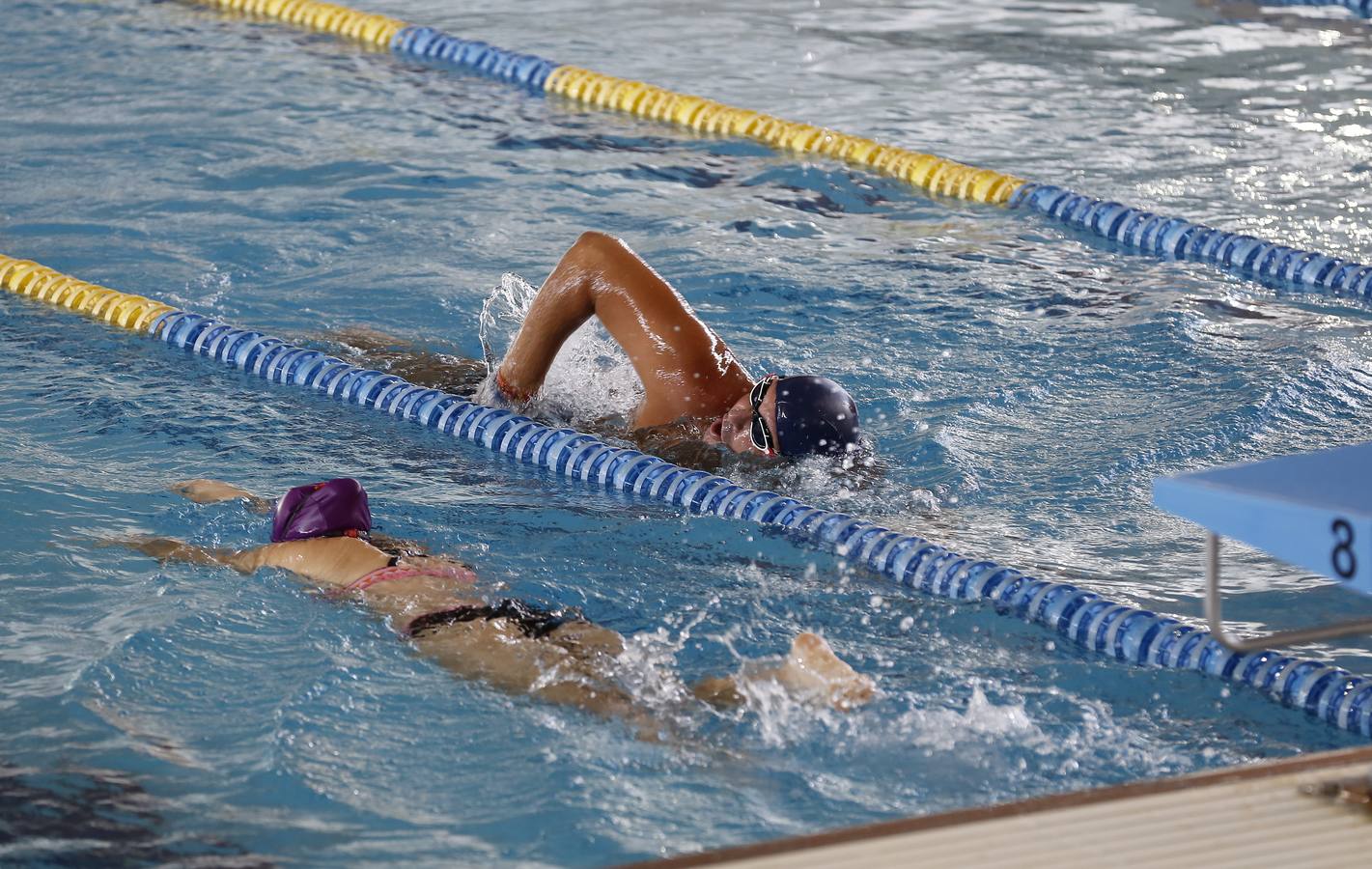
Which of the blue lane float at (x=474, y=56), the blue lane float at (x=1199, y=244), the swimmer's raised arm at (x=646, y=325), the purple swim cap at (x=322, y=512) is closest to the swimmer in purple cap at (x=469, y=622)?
the purple swim cap at (x=322, y=512)

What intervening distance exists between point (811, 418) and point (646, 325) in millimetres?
572

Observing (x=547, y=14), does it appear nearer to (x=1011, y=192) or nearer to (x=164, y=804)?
(x=1011, y=192)

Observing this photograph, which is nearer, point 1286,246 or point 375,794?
point 375,794

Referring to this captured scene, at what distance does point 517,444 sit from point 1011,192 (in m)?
3.10

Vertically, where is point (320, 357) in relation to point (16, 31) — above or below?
below

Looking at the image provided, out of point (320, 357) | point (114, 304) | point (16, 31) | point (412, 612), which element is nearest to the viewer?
Answer: point (412, 612)

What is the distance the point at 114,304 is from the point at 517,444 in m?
1.81

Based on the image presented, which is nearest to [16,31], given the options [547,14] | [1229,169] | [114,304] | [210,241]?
[547,14]

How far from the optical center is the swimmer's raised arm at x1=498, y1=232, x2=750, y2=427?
13.5 feet

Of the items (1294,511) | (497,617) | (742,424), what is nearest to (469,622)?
(497,617)

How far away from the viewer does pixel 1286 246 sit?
19.5 feet

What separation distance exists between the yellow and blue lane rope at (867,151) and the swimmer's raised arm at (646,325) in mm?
2623

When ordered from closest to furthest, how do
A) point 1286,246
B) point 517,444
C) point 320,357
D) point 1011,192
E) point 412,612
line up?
point 412,612 < point 517,444 < point 320,357 < point 1286,246 < point 1011,192

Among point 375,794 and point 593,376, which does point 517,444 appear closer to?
point 593,376
